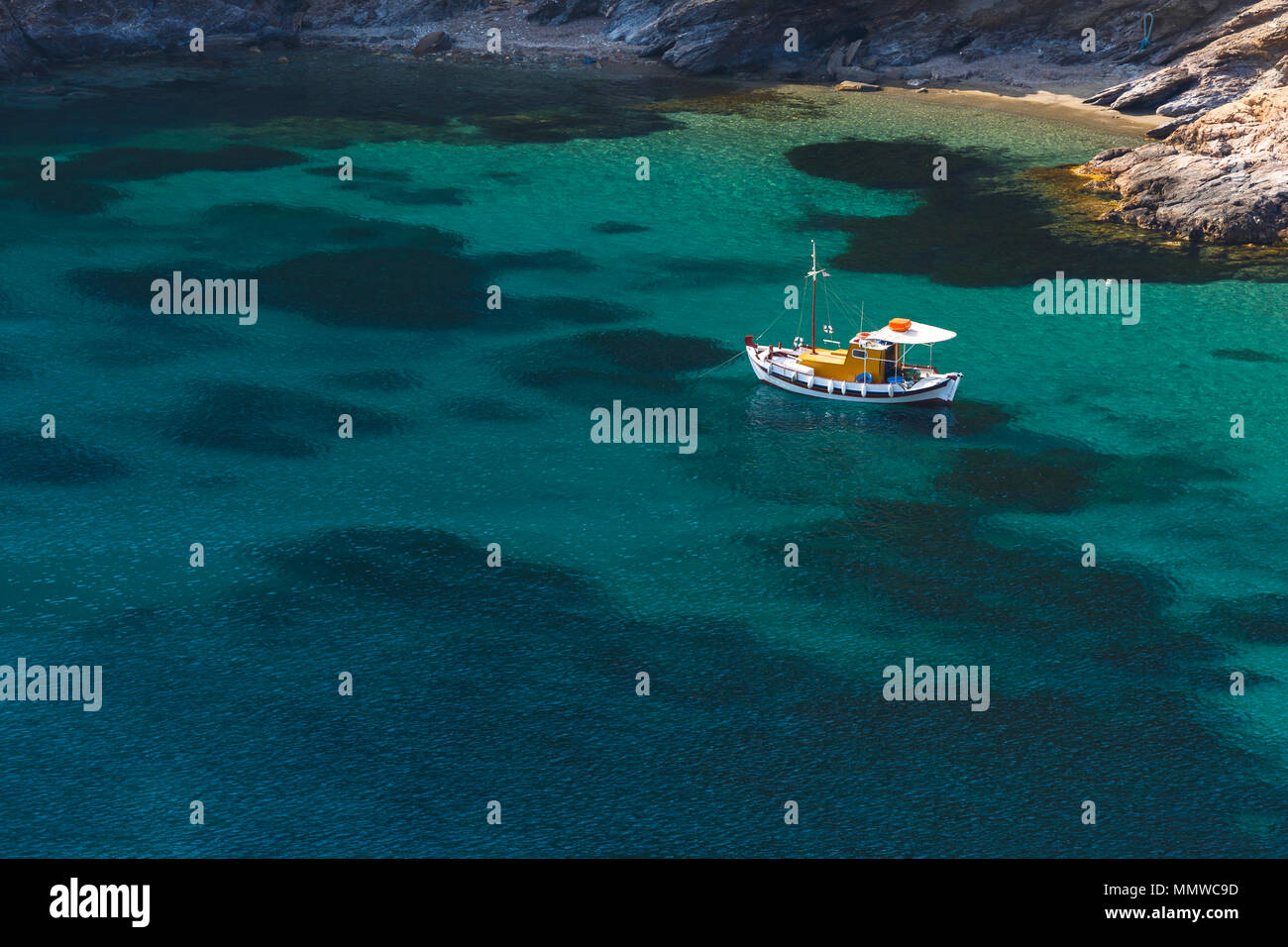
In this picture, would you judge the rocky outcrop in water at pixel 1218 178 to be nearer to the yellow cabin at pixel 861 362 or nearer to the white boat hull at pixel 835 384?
the white boat hull at pixel 835 384

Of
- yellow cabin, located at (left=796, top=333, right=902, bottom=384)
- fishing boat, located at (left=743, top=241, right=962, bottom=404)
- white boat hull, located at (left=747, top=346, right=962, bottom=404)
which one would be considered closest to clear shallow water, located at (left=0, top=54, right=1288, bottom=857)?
white boat hull, located at (left=747, top=346, right=962, bottom=404)

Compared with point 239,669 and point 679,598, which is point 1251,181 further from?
point 239,669

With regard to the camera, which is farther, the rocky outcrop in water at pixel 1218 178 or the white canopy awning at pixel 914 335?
the rocky outcrop in water at pixel 1218 178

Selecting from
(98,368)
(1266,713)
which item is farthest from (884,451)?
(98,368)

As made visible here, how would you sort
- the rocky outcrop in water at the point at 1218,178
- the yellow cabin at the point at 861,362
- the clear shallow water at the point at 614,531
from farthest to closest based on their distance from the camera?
1. the rocky outcrop in water at the point at 1218,178
2. the yellow cabin at the point at 861,362
3. the clear shallow water at the point at 614,531

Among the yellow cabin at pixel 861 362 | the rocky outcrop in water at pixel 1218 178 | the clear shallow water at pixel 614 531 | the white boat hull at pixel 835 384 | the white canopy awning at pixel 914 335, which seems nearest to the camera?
the clear shallow water at pixel 614 531

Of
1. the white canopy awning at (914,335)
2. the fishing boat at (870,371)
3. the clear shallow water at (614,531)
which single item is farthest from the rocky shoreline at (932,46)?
the fishing boat at (870,371)

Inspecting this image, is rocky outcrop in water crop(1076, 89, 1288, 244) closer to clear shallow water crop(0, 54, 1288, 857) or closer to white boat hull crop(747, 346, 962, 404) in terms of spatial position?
clear shallow water crop(0, 54, 1288, 857)

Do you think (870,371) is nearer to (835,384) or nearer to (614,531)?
(835,384)
